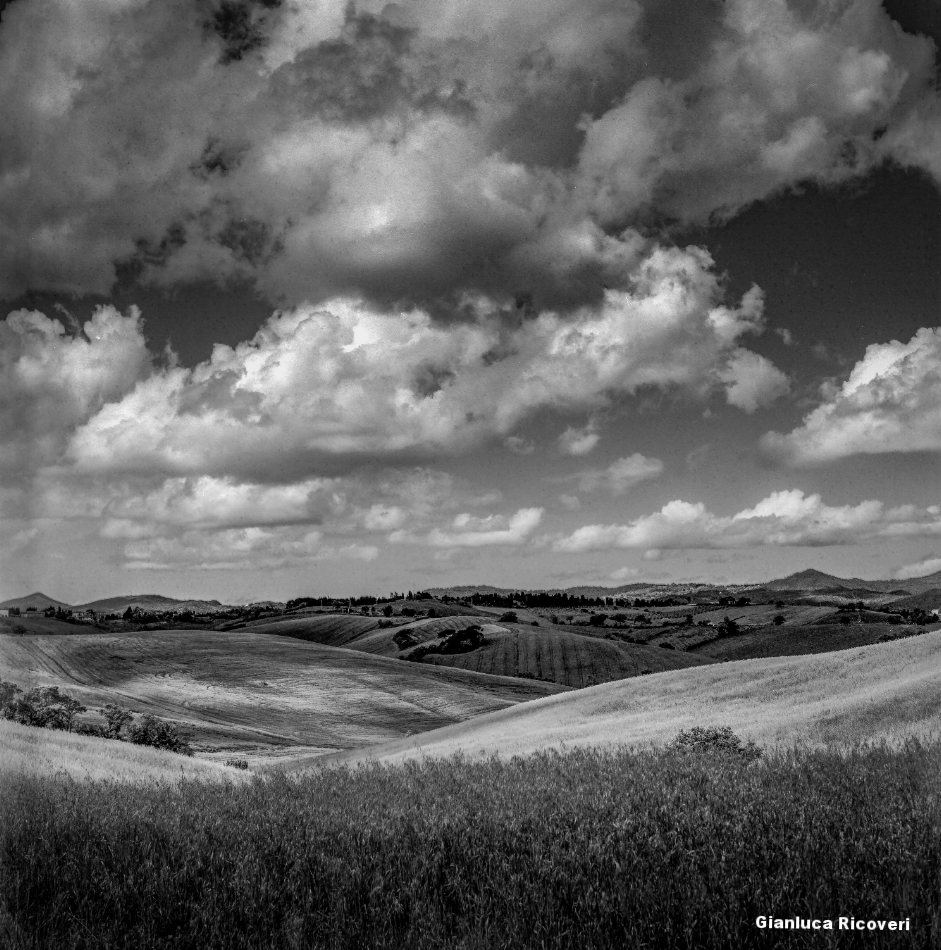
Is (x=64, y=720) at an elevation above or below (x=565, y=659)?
above

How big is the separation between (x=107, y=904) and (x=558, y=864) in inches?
140

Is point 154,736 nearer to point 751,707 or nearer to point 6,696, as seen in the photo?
point 6,696

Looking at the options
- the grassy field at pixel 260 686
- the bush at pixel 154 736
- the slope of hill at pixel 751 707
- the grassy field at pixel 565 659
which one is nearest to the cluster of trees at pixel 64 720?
the bush at pixel 154 736

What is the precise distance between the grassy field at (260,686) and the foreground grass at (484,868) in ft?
184

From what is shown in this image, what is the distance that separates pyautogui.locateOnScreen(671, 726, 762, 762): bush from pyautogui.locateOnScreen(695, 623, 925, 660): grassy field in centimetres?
11328

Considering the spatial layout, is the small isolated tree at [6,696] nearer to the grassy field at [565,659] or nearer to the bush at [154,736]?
the bush at [154,736]

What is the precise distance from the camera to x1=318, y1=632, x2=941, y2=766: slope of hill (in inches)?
654

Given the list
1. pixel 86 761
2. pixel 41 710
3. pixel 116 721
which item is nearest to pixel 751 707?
pixel 86 761

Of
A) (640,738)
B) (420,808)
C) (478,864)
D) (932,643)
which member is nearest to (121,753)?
(640,738)

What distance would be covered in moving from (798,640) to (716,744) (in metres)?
135

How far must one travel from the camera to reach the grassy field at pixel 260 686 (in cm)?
7594

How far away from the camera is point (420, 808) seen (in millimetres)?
8352

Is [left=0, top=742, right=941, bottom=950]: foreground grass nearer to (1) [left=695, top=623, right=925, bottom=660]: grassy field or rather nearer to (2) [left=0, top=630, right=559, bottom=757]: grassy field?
(2) [left=0, top=630, right=559, bottom=757]: grassy field

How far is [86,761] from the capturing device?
1809 centimetres
